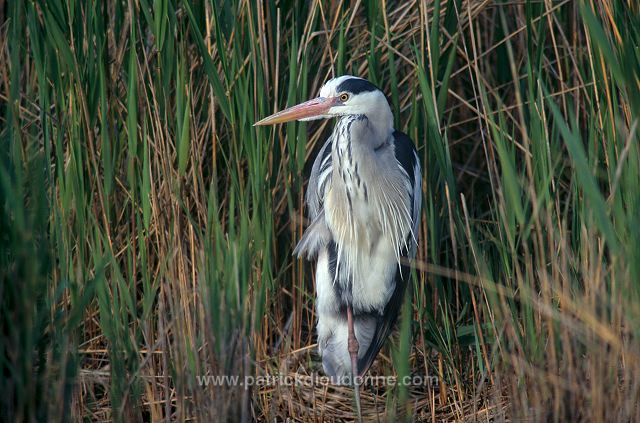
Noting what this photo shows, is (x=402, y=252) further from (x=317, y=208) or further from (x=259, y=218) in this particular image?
(x=259, y=218)

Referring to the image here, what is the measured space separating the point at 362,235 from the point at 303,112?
1.44 ft

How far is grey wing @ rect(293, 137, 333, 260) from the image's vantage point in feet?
8.79

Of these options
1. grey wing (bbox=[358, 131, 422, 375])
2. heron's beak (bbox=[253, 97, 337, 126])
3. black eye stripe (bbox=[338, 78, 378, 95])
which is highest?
black eye stripe (bbox=[338, 78, 378, 95])

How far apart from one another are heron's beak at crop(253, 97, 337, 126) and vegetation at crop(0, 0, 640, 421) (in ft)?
0.19

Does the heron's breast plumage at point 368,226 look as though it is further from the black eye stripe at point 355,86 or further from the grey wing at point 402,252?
the black eye stripe at point 355,86

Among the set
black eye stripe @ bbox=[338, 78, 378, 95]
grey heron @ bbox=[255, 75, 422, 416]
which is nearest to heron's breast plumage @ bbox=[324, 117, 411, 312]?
grey heron @ bbox=[255, 75, 422, 416]

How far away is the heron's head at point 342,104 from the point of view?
2.50 meters

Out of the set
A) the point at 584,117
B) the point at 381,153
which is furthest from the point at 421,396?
the point at 584,117

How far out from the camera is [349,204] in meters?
2.65

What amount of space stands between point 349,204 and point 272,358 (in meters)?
0.50

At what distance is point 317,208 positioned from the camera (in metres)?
2.80

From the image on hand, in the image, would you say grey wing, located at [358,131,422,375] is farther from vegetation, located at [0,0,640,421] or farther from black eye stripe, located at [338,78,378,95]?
black eye stripe, located at [338,78,378,95]

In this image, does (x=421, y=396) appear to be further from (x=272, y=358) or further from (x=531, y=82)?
(x=531, y=82)

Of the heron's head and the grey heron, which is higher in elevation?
the heron's head
